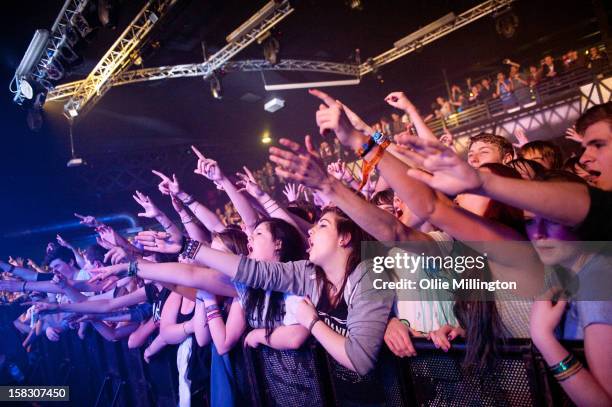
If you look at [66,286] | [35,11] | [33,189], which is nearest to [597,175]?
[66,286]

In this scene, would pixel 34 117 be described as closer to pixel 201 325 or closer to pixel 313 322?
pixel 201 325

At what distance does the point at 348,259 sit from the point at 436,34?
8.40m

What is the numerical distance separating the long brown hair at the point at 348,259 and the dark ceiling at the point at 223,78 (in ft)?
19.2

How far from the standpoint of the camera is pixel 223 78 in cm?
918

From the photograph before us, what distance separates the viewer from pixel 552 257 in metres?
1.13

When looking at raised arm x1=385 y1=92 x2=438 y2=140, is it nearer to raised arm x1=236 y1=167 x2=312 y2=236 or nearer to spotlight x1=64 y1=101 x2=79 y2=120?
raised arm x1=236 y1=167 x2=312 y2=236

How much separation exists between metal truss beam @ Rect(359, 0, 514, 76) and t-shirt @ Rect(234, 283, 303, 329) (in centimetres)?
805

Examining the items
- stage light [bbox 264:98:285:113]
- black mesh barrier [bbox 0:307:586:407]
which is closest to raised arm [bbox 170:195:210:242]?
black mesh barrier [bbox 0:307:586:407]

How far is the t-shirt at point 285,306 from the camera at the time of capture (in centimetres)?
179

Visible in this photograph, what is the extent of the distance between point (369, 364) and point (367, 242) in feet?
1.81

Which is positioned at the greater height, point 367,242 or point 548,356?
point 367,242

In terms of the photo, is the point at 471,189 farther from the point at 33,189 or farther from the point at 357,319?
the point at 33,189

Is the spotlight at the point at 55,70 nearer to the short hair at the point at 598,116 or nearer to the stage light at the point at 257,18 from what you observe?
the stage light at the point at 257,18

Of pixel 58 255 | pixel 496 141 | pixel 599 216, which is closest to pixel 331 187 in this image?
pixel 599 216
